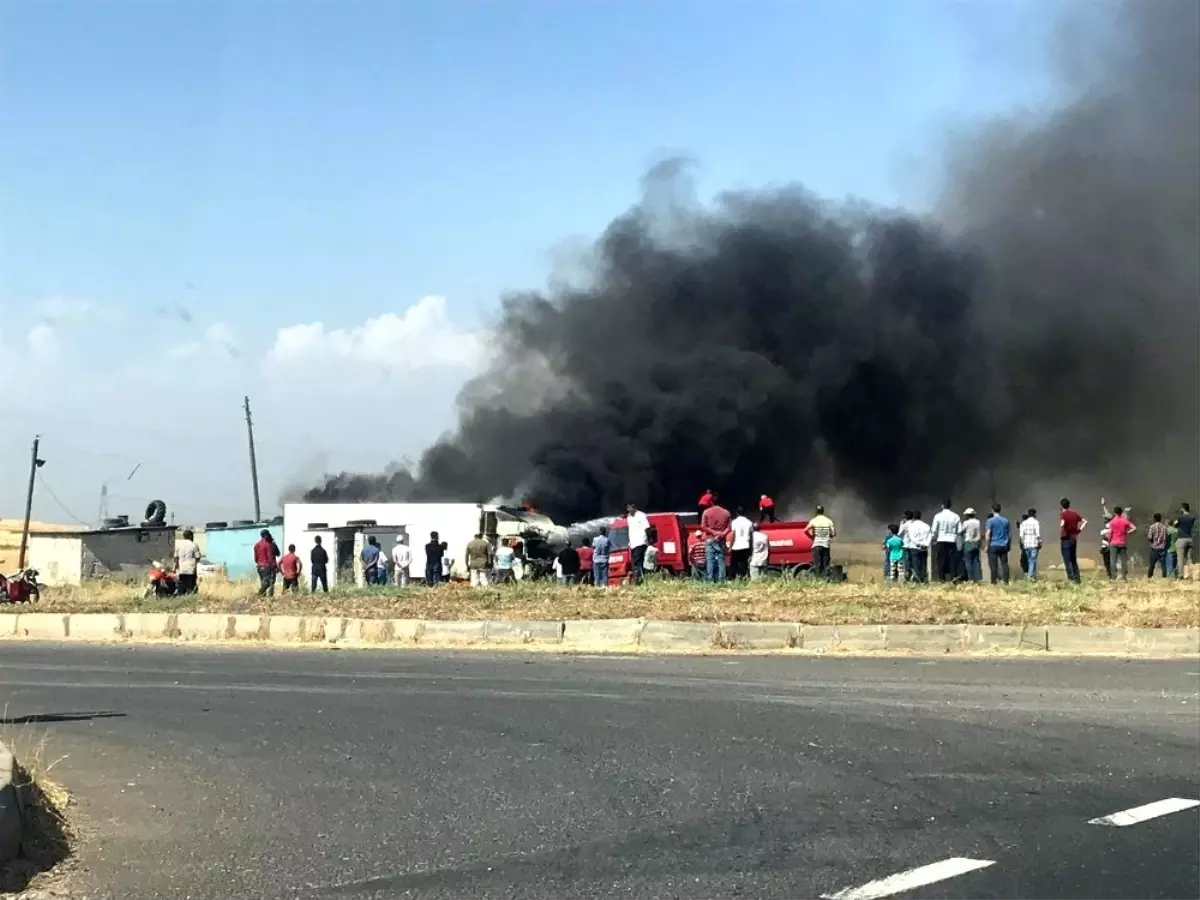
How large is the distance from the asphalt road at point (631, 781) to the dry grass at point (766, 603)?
3.41 meters

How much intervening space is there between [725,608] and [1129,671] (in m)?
5.62

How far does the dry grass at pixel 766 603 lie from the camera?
14.1 metres

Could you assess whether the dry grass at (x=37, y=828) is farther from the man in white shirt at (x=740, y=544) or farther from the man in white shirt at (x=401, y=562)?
the man in white shirt at (x=401, y=562)

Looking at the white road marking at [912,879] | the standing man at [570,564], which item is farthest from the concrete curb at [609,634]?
the standing man at [570,564]

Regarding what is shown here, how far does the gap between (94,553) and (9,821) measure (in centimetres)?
3479

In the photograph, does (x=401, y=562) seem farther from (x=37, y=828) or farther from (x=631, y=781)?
(x=37, y=828)

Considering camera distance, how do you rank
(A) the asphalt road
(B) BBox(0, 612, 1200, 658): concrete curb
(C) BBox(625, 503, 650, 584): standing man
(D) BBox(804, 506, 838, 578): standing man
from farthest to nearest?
1. (C) BBox(625, 503, 650, 584): standing man
2. (D) BBox(804, 506, 838, 578): standing man
3. (B) BBox(0, 612, 1200, 658): concrete curb
4. (A) the asphalt road

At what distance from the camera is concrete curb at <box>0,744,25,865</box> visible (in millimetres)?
4727

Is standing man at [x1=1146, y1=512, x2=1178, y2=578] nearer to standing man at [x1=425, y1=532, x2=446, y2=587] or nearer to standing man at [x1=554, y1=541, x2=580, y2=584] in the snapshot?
standing man at [x1=554, y1=541, x2=580, y2=584]

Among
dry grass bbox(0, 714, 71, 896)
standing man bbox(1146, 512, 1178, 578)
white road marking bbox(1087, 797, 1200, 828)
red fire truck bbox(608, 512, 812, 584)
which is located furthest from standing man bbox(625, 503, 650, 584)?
white road marking bbox(1087, 797, 1200, 828)

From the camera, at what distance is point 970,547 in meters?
19.1

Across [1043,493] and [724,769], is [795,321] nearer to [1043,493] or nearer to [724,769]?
[1043,493]

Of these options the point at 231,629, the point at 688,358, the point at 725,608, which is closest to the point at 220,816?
the point at 725,608

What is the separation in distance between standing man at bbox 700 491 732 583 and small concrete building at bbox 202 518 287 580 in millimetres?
19760
